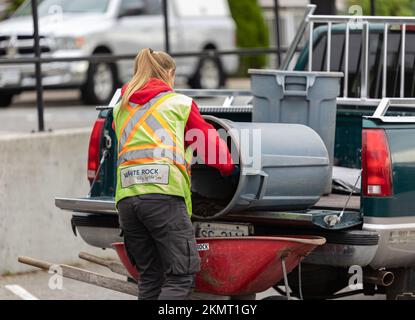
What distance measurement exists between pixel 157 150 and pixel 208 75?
12623 mm

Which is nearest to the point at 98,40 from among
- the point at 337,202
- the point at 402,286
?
the point at 337,202

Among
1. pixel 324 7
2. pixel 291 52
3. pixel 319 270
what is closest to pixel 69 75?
pixel 324 7

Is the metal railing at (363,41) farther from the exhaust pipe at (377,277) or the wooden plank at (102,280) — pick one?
the wooden plank at (102,280)

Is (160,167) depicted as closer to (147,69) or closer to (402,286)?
(147,69)

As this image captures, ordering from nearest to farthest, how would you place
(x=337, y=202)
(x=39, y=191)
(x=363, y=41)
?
1. (x=337, y=202)
2. (x=363, y=41)
3. (x=39, y=191)

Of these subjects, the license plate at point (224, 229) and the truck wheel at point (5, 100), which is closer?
the license plate at point (224, 229)

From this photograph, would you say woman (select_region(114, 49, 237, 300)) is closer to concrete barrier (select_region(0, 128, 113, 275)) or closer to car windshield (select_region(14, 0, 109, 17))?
concrete barrier (select_region(0, 128, 113, 275))

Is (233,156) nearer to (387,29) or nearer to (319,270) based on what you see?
(319,270)

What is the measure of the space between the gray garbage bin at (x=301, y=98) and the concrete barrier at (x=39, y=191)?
2708mm

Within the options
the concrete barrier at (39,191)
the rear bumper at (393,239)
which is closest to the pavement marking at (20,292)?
the concrete barrier at (39,191)

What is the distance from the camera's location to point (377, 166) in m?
6.21

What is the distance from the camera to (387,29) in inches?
310

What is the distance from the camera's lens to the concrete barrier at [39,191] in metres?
9.08

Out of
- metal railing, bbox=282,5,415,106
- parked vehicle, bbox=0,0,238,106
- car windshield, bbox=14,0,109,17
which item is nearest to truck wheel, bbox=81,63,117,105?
parked vehicle, bbox=0,0,238,106
